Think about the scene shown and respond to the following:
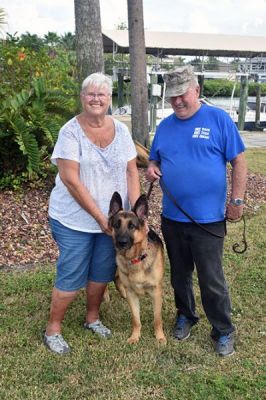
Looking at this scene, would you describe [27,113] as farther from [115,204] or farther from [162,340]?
[162,340]

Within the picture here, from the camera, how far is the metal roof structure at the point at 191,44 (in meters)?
21.7

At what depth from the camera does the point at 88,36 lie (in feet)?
22.1

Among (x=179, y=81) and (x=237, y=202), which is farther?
(x=237, y=202)

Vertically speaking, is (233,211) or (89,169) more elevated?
(89,169)

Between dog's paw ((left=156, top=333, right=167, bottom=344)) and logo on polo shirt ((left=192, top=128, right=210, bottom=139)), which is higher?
logo on polo shirt ((left=192, top=128, right=210, bottom=139))

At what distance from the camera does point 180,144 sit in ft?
11.1

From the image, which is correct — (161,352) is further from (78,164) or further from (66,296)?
(78,164)

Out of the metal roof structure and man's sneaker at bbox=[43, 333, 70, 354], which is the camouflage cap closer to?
man's sneaker at bbox=[43, 333, 70, 354]

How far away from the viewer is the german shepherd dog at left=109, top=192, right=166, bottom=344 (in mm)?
3463

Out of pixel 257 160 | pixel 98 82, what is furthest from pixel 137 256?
pixel 257 160

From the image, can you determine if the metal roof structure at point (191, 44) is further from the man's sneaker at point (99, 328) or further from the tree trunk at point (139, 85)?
the man's sneaker at point (99, 328)

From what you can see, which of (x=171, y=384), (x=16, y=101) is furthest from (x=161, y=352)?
(x=16, y=101)

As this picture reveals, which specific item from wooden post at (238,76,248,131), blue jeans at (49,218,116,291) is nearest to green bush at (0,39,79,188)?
blue jeans at (49,218,116,291)

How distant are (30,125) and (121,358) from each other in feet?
13.1
